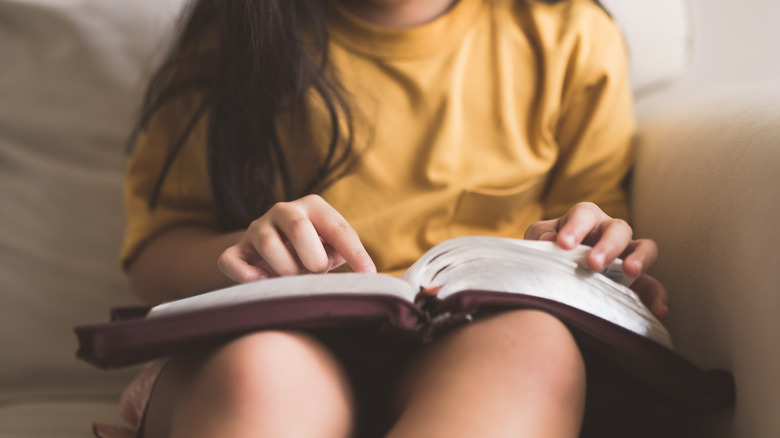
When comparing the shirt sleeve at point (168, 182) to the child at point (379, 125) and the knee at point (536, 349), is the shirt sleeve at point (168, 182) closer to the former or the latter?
the child at point (379, 125)

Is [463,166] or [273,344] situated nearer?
[273,344]

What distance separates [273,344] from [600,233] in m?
0.21

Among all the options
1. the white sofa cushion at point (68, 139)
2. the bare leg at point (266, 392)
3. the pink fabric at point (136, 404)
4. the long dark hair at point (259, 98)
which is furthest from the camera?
the white sofa cushion at point (68, 139)

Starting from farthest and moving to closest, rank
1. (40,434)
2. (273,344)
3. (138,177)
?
(138,177) < (40,434) < (273,344)

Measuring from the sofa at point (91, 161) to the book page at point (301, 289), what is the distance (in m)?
0.21

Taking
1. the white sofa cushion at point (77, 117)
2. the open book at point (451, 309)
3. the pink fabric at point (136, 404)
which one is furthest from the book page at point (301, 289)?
the white sofa cushion at point (77, 117)

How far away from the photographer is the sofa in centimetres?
48

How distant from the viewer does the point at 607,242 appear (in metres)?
0.38

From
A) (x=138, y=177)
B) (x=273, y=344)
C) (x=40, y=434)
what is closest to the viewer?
(x=273, y=344)

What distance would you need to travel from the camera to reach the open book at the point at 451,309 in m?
0.33

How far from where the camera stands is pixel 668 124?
57 centimetres

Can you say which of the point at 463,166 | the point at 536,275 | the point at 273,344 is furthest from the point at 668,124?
the point at 273,344

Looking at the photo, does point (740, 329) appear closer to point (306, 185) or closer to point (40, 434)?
point (306, 185)

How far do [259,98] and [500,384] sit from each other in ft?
1.19
